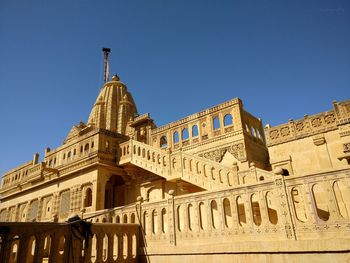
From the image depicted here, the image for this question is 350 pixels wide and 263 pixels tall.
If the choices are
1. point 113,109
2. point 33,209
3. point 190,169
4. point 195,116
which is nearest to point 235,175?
point 190,169

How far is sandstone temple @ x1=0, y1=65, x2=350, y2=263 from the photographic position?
6500 millimetres

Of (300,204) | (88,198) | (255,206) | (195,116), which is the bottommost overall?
(300,204)

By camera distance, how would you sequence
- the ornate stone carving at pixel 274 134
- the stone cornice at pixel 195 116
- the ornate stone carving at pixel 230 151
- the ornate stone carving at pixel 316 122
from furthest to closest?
the stone cornice at pixel 195 116 → the ornate stone carving at pixel 230 151 → the ornate stone carving at pixel 274 134 → the ornate stone carving at pixel 316 122

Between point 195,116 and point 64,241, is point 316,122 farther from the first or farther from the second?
point 64,241

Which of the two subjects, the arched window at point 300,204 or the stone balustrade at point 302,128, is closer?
the arched window at point 300,204

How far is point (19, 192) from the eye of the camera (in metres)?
24.7

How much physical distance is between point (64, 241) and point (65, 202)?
40.6ft

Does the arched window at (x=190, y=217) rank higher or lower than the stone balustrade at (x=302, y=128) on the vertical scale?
lower

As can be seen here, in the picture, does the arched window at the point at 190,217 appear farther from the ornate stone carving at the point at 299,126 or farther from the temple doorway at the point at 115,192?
the temple doorway at the point at 115,192

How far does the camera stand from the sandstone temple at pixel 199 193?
6500 millimetres

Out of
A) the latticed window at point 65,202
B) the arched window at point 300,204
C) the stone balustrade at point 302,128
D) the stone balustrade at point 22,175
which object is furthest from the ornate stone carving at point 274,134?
the stone balustrade at point 22,175

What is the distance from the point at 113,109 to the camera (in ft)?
111

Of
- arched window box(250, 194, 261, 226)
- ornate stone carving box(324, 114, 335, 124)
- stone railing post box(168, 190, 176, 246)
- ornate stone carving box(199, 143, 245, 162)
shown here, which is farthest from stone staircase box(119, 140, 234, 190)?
ornate stone carving box(324, 114, 335, 124)

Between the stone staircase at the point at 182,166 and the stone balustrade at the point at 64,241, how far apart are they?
142 inches
